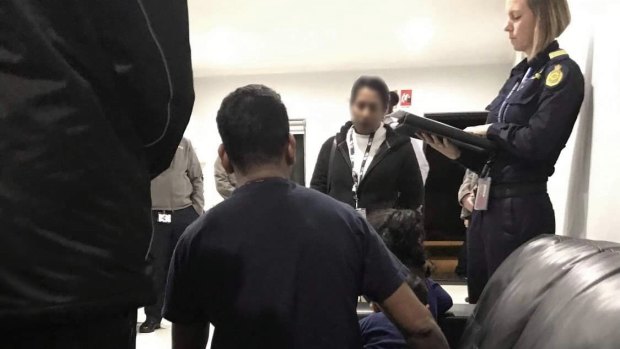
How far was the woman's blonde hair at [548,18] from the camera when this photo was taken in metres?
1.63

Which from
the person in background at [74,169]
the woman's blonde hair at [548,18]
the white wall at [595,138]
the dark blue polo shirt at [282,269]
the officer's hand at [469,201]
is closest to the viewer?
the person in background at [74,169]

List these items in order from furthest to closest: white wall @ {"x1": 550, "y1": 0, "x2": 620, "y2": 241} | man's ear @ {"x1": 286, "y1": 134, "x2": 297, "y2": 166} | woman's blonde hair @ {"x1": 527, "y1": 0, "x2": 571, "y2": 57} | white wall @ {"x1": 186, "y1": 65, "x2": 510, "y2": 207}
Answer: white wall @ {"x1": 186, "y1": 65, "x2": 510, "y2": 207} → woman's blonde hair @ {"x1": 527, "y1": 0, "x2": 571, "y2": 57} → white wall @ {"x1": 550, "y1": 0, "x2": 620, "y2": 241} → man's ear @ {"x1": 286, "y1": 134, "x2": 297, "y2": 166}

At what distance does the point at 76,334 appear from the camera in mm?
667

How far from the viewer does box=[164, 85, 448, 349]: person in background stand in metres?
1.04

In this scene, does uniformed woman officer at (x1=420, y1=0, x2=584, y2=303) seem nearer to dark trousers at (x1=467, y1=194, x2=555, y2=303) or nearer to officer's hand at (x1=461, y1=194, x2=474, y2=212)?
dark trousers at (x1=467, y1=194, x2=555, y2=303)

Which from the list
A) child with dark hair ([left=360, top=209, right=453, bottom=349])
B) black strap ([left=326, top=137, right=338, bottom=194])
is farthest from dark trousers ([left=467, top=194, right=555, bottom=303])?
black strap ([left=326, top=137, right=338, bottom=194])

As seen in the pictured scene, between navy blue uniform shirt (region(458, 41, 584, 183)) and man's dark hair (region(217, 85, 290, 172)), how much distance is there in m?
0.81

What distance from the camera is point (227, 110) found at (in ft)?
3.82

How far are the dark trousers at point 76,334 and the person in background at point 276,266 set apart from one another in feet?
1.15

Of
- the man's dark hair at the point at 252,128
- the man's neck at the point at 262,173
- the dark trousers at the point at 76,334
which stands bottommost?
the dark trousers at the point at 76,334

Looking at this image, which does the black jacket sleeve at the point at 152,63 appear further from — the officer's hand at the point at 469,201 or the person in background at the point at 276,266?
the officer's hand at the point at 469,201

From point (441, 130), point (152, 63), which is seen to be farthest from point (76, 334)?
point (441, 130)

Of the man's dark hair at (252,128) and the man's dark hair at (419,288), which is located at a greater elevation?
the man's dark hair at (252,128)

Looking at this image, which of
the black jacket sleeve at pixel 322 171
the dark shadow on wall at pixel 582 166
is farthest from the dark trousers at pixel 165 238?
the dark shadow on wall at pixel 582 166
